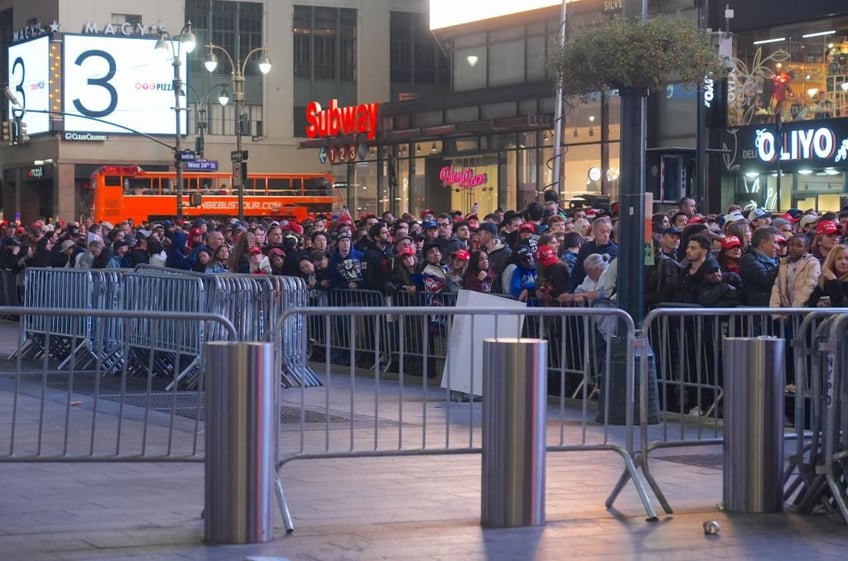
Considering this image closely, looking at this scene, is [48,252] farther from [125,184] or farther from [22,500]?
[125,184]

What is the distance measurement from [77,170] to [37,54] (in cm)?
1020

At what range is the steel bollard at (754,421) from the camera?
818cm

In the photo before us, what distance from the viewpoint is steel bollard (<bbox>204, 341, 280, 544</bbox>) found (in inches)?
287

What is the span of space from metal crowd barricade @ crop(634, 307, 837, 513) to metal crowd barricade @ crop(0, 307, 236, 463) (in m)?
2.76

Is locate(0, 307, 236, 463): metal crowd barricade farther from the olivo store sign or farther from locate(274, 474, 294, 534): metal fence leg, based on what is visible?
the olivo store sign

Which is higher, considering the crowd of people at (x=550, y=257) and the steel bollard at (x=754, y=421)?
the crowd of people at (x=550, y=257)

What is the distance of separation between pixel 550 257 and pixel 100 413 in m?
4.90

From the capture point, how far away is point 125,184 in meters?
59.9

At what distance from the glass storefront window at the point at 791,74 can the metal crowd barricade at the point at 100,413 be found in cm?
2496

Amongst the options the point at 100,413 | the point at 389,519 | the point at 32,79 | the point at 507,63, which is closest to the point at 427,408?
the point at 389,519

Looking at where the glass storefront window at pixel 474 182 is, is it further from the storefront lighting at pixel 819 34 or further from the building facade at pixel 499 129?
the storefront lighting at pixel 819 34

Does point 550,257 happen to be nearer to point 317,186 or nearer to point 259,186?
point 259,186

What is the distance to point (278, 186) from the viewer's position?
203 feet

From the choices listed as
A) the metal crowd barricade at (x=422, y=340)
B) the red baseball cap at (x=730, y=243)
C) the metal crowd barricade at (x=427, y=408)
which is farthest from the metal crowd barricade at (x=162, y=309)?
the red baseball cap at (x=730, y=243)
